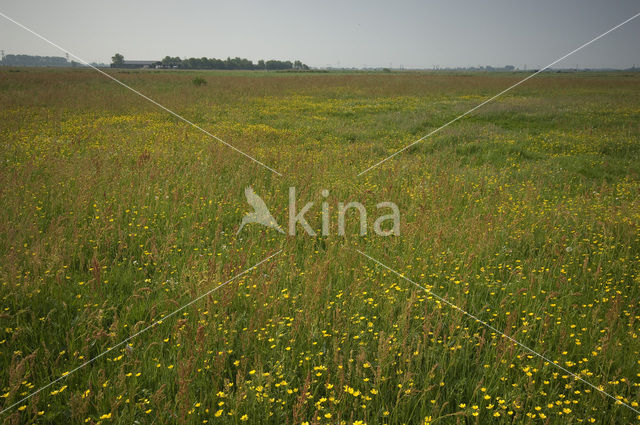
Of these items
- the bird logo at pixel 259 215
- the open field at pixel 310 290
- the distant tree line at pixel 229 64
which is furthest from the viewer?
the distant tree line at pixel 229 64

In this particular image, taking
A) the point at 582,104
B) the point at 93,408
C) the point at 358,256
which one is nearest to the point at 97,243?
the point at 93,408

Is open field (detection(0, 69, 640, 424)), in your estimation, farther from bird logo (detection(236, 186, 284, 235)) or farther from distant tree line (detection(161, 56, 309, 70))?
distant tree line (detection(161, 56, 309, 70))

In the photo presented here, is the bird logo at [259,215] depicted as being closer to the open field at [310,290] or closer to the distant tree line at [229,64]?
the open field at [310,290]

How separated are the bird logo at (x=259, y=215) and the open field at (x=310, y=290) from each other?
0.17 m

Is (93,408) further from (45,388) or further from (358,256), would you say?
(358,256)

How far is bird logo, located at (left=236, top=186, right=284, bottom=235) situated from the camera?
5293 millimetres

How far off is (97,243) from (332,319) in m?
2.96

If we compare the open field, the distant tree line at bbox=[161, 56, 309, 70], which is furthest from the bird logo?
the distant tree line at bbox=[161, 56, 309, 70]

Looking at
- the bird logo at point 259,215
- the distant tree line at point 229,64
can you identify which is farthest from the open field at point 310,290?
the distant tree line at point 229,64

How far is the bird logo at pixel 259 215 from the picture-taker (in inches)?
208

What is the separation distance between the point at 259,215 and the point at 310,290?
2.30 meters

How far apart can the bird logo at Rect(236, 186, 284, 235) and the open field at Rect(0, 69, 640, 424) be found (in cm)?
17

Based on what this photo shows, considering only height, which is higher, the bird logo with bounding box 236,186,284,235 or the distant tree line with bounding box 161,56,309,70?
the distant tree line with bounding box 161,56,309,70

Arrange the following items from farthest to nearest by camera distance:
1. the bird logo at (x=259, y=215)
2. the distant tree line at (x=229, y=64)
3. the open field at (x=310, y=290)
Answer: the distant tree line at (x=229, y=64)
the bird logo at (x=259, y=215)
the open field at (x=310, y=290)
